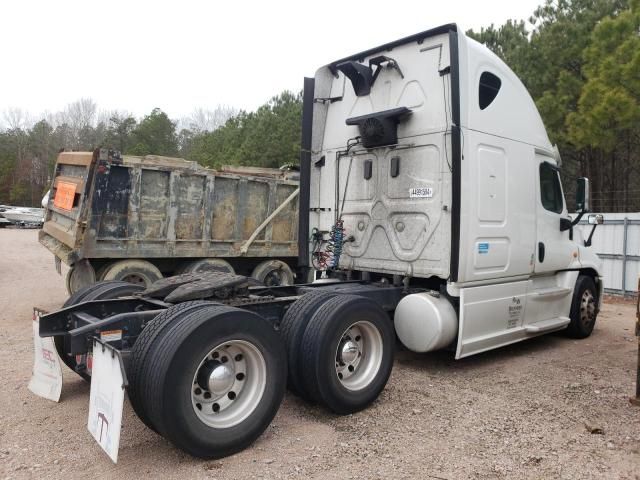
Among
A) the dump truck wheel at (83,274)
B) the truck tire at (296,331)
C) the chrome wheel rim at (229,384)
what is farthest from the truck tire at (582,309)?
the dump truck wheel at (83,274)

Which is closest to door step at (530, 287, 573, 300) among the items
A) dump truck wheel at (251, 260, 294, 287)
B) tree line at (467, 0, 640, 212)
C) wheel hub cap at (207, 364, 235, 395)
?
wheel hub cap at (207, 364, 235, 395)

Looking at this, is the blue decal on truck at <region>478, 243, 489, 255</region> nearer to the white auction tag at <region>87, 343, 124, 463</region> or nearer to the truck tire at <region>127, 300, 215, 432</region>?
the truck tire at <region>127, 300, 215, 432</region>

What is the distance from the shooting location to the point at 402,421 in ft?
13.9

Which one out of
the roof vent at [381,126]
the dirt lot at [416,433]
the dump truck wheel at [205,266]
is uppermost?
the roof vent at [381,126]

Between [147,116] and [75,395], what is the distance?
47.3m

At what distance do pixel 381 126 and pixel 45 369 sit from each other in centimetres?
394

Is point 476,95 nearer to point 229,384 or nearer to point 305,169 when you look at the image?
point 305,169

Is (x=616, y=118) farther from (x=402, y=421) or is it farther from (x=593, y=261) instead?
(x=402, y=421)

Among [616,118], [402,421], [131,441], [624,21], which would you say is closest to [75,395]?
[131,441]

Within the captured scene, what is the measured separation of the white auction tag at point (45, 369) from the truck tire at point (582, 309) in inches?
243

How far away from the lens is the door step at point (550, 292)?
249 inches

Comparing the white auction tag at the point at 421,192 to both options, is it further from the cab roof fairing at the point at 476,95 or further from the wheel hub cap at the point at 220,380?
the wheel hub cap at the point at 220,380

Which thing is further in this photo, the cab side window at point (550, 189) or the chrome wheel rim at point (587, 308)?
the chrome wheel rim at point (587, 308)

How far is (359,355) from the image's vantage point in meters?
→ 4.55
